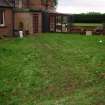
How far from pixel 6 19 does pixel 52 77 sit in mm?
22793

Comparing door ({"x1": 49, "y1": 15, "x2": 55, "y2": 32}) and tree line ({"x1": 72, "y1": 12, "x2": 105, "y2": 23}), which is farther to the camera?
tree line ({"x1": 72, "y1": 12, "x2": 105, "y2": 23})

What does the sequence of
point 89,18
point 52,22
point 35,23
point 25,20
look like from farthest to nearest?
point 89,18 → point 52,22 → point 35,23 → point 25,20

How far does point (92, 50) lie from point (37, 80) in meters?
10.3

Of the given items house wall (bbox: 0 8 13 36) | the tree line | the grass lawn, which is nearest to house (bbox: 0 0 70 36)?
house wall (bbox: 0 8 13 36)

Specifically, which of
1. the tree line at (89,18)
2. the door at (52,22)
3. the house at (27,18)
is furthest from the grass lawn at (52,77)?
the tree line at (89,18)

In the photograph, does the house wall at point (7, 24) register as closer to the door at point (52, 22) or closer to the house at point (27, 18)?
the house at point (27, 18)

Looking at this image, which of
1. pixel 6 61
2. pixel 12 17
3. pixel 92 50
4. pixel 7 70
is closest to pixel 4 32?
pixel 12 17

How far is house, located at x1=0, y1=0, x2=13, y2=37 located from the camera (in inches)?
1471

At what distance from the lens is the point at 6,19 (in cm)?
3816

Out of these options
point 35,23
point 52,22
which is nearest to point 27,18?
point 35,23

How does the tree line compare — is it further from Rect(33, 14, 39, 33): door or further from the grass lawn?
the grass lawn

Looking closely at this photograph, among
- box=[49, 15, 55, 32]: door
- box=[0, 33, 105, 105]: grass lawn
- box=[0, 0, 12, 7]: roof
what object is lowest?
box=[0, 33, 105, 105]: grass lawn

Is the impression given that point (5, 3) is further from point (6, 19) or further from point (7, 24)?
point (7, 24)

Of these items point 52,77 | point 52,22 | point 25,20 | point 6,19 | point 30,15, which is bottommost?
point 52,77
